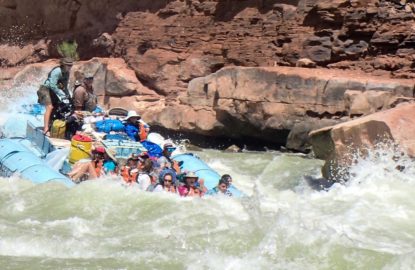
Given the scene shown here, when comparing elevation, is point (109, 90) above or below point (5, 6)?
below

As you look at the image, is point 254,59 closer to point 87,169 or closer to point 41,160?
point 41,160

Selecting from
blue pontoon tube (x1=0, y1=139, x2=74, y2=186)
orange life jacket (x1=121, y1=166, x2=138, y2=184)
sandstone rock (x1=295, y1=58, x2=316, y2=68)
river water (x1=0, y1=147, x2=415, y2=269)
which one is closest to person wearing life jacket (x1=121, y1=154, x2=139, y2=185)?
orange life jacket (x1=121, y1=166, x2=138, y2=184)

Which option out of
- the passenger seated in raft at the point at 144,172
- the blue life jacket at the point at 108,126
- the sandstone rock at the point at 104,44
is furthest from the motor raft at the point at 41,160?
the sandstone rock at the point at 104,44

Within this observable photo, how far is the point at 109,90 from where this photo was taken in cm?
1526

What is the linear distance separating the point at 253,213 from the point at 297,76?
5683 mm

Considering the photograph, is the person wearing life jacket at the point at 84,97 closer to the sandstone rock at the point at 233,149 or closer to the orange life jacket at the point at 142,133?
the orange life jacket at the point at 142,133

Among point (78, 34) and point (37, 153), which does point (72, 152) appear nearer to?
point (37, 153)

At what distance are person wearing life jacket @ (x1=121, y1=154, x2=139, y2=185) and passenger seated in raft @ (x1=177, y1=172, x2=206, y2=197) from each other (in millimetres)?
591

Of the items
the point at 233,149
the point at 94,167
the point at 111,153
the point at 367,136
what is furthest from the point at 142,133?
the point at 233,149

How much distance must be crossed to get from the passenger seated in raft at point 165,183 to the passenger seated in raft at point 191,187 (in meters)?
0.09

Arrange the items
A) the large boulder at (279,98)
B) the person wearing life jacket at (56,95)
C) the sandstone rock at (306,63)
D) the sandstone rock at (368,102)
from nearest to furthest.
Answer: the person wearing life jacket at (56,95), the sandstone rock at (368,102), the large boulder at (279,98), the sandstone rock at (306,63)

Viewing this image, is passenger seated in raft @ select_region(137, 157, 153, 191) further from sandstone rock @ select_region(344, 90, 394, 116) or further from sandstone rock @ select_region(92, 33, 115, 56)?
sandstone rock @ select_region(92, 33, 115, 56)

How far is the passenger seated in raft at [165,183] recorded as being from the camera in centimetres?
795

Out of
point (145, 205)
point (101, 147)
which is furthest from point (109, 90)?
point (145, 205)
